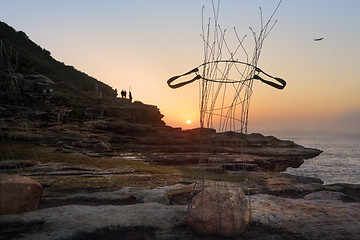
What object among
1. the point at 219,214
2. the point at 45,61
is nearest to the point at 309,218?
the point at 219,214

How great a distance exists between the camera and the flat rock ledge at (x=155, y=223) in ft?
15.2

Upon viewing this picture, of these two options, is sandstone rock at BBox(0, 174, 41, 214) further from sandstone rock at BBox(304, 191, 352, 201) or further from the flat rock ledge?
sandstone rock at BBox(304, 191, 352, 201)

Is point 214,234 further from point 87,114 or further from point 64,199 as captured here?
point 87,114

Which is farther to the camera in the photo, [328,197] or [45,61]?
[45,61]

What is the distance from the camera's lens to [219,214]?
4.79 metres

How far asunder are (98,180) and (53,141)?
36.0ft

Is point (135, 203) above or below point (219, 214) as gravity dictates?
below

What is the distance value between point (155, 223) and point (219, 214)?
1.42 metres

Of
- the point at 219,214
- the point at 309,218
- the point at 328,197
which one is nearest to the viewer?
the point at 219,214

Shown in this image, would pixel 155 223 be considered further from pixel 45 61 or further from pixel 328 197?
pixel 45 61

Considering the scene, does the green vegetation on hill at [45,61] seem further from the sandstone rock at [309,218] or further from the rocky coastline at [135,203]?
the sandstone rock at [309,218]

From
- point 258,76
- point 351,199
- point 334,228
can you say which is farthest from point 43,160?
point 351,199

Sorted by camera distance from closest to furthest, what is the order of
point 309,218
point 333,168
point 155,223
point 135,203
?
1. point 155,223
2. point 309,218
3. point 135,203
4. point 333,168

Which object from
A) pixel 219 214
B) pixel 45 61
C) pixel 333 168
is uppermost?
pixel 45 61
